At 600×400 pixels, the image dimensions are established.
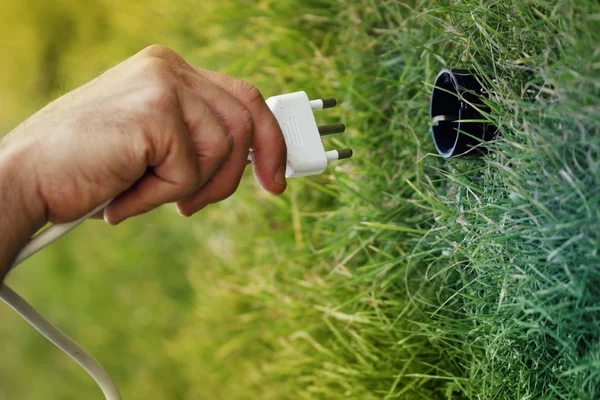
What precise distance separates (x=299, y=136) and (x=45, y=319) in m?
0.31

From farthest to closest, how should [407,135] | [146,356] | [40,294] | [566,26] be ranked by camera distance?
[40,294] → [146,356] → [407,135] → [566,26]

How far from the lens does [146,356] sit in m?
1.45

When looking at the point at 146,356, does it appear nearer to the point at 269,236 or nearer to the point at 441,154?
the point at 269,236

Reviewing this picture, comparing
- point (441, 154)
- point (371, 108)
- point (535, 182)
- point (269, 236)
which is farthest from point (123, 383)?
point (535, 182)

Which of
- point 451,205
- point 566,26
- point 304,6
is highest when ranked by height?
point 566,26

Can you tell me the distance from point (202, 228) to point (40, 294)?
76cm

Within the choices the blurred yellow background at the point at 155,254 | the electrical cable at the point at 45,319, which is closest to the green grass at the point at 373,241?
the blurred yellow background at the point at 155,254

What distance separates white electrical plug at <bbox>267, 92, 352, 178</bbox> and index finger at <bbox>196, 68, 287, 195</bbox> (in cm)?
3

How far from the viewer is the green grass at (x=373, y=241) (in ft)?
1.51

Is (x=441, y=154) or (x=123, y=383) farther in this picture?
(x=123, y=383)

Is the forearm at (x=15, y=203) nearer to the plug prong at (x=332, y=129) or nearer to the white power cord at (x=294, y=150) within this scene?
the white power cord at (x=294, y=150)

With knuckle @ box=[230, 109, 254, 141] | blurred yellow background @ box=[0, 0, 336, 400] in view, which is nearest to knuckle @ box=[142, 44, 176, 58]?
knuckle @ box=[230, 109, 254, 141]

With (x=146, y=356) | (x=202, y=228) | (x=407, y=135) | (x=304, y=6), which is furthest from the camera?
(x=146, y=356)

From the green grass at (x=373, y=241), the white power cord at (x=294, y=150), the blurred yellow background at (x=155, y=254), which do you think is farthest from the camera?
the blurred yellow background at (x=155, y=254)
